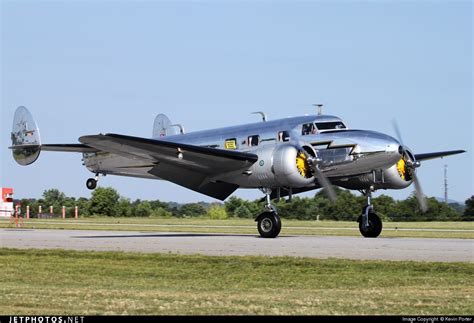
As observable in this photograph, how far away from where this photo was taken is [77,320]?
10.1m

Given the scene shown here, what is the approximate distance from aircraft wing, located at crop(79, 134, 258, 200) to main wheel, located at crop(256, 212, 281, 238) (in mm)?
1924

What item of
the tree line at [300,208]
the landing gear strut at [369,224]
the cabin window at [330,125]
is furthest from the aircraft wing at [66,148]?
the tree line at [300,208]

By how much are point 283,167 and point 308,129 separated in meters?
2.11

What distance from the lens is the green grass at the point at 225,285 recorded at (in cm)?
1158

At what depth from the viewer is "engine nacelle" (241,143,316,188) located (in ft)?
92.3

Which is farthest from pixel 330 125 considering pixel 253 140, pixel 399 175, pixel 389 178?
pixel 399 175

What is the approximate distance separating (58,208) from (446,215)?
3038 centimetres

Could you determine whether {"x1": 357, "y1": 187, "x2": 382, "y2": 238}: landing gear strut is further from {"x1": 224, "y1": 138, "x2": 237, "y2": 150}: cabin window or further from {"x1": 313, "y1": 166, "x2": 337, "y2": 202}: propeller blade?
{"x1": 224, "y1": 138, "x2": 237, "y2": 150}: cabin window

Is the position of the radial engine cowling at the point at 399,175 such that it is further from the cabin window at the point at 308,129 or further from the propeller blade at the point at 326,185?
the cabin window at the point at 308,129

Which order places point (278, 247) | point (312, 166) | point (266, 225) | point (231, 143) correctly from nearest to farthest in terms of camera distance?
point (278, 247)
point (312, 166)
point (266, 225)
point (231, 143)

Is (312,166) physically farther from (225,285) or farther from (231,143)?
(225,285)

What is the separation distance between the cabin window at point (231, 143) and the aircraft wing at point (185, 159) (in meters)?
1.17

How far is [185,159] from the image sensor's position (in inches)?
1190

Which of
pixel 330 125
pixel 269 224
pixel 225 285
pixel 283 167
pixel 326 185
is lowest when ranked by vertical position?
pixel 225 285
